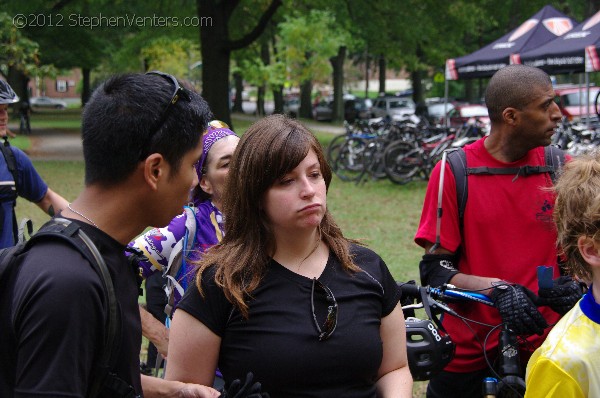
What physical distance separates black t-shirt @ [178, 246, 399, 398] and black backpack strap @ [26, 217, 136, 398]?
60 cm

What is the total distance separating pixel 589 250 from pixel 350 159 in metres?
16.1

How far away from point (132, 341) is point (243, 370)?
528mm

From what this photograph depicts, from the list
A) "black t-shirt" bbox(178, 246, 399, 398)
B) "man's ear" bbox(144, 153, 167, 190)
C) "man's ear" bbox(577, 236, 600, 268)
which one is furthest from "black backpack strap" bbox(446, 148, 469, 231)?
"man's ear" bbox(144, 153, 167, 190)

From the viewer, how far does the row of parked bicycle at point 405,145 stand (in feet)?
53.3

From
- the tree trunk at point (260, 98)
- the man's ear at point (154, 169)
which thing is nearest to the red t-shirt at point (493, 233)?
the man's ear at point (154, 169)

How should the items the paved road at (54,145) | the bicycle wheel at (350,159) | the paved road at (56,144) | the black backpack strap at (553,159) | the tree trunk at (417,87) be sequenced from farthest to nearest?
1. the tree trunk at (417,87)
2. the paved road at (56,144)
3. the paved road at (54,145)
4. the bicycle wheel at (350,159)
5. the black backpack strap at (553,159)

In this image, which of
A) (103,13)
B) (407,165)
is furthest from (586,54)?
(103,13)

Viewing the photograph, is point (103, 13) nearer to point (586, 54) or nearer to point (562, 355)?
point (586, 54)

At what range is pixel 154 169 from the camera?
195 centimetres

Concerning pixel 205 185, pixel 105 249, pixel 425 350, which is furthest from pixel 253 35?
pixel 105 249

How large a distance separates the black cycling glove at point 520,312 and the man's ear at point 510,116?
75 cm

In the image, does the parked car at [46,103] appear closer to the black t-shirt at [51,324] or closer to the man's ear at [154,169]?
the man's ear at [154,169]

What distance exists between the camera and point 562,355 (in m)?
2.09

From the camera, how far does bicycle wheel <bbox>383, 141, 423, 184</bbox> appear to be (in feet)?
53.4
